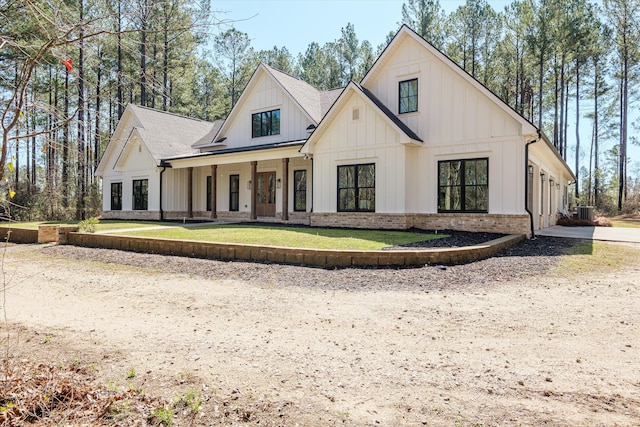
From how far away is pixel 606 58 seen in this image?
33281 millimetres

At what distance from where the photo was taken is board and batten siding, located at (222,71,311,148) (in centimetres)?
1872

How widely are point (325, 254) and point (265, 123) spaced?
13038mm

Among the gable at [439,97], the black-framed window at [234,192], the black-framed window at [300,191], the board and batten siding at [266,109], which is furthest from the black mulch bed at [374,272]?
the black-framed window at [234,192]

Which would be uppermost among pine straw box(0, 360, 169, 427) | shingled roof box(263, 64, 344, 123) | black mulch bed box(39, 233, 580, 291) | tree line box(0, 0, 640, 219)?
tree line box(0, 0, 640, 219)

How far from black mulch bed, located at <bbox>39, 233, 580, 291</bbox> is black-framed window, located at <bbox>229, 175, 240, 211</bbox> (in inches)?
420

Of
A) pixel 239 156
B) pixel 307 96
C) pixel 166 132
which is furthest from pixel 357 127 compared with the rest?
pixel 166 132

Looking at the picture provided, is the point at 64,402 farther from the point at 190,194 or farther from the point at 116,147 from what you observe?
the point at 116,147

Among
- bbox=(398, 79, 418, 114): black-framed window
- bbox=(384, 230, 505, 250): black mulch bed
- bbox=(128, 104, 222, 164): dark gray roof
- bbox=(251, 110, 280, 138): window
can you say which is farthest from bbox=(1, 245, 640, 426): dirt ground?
bbox=(128, 104, 222, 164): dark gray roof

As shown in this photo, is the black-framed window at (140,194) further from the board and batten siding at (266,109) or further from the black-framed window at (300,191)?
the black-framed window at (300,191)

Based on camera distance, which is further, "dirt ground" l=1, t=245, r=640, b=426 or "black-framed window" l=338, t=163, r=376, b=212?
"black-framed window" l=338, t=163, r=376, b=212

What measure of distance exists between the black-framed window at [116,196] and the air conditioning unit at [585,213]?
26.3 m

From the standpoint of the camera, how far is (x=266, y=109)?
65.5 ft

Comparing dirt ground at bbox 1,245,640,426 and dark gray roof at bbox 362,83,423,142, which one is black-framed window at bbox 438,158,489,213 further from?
dirt ground at bbox 1,245,640,426

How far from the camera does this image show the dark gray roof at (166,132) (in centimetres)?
2225
